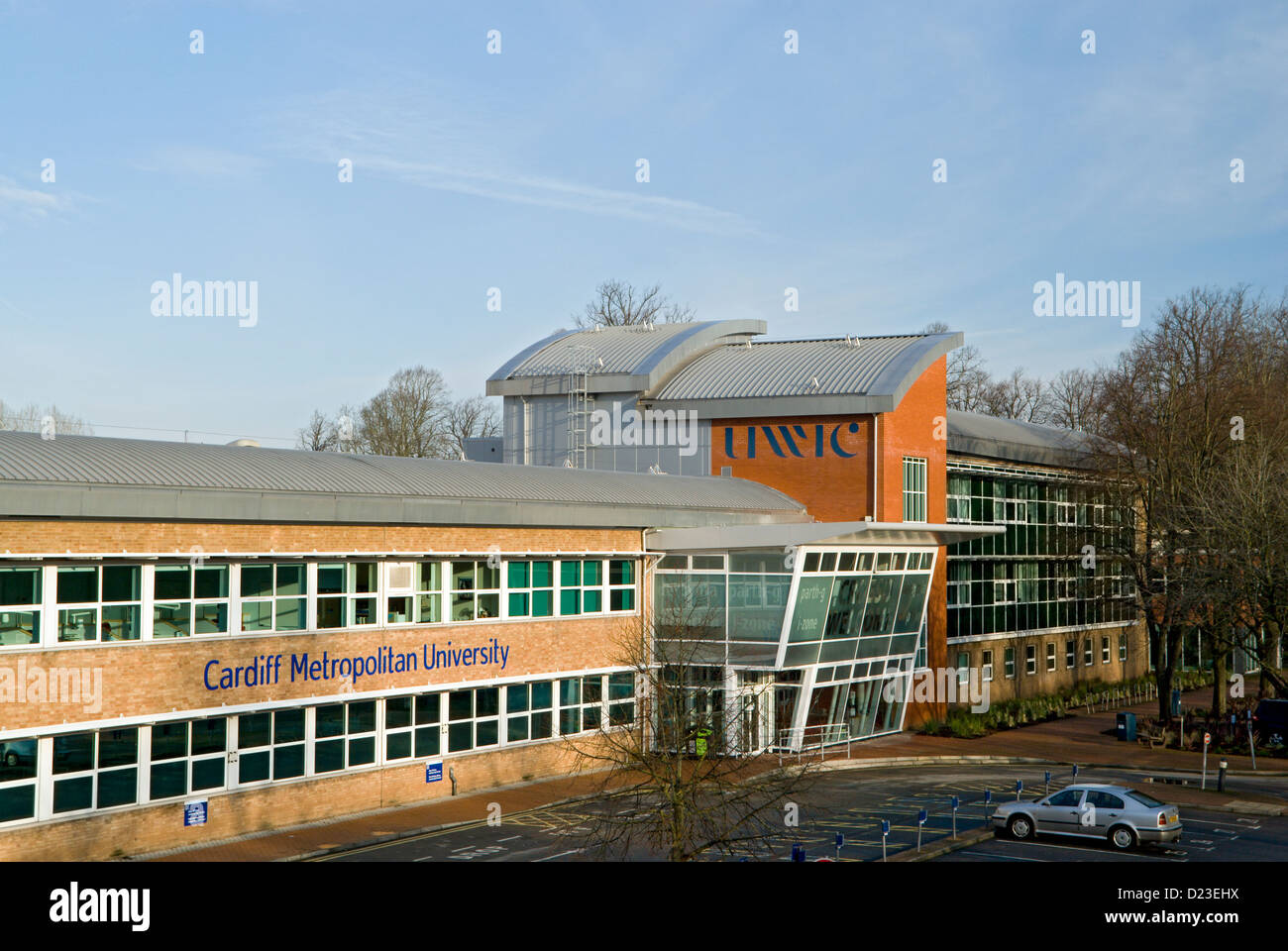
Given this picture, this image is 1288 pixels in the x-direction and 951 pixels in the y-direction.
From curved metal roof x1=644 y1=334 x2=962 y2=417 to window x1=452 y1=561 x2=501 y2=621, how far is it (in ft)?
39.1

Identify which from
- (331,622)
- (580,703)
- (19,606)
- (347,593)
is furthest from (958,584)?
(19,606)

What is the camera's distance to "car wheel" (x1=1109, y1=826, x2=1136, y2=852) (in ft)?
72.1

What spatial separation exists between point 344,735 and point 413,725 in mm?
1715

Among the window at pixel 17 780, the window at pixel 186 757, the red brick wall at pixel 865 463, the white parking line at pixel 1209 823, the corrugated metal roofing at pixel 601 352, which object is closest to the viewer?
the window at pixel 17 780

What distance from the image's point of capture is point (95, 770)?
64.6 ft

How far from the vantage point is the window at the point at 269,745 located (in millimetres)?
22031

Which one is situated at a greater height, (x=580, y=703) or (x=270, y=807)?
(x=580, y=703)

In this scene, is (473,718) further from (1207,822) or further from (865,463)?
(1207,822)

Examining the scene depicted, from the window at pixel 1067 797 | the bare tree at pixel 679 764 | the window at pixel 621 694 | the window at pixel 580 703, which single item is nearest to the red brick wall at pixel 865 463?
the bare tree at pixel 679 764

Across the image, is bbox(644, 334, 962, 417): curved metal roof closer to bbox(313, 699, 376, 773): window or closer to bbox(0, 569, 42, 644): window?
bbox(313, 699, 376, 773): window

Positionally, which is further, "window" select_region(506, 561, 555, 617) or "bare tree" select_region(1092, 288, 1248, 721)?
"bare tree" select_region(1092, 288, 1248, 721)

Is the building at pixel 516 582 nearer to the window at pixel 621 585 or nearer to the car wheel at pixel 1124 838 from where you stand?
the window at pixel 621 585

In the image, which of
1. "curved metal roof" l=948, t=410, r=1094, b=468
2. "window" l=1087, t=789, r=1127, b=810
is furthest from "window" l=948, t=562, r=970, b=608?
"window" l=1087, t=789, r=1127, b=810

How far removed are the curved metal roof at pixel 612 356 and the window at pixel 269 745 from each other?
1815 centimetres
